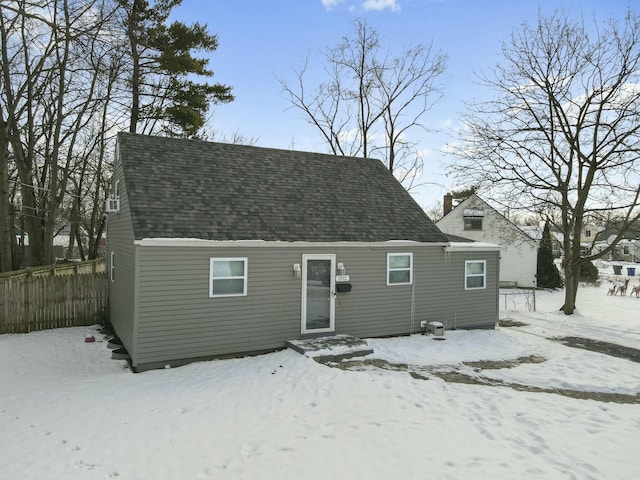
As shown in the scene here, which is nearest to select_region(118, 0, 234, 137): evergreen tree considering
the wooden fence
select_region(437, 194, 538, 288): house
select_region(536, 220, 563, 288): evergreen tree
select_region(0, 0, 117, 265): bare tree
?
select_region(0, 0, 117, 265): bare tree

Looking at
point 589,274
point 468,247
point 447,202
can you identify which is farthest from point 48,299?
point 589,274

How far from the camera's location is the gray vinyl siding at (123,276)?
30.3 ft

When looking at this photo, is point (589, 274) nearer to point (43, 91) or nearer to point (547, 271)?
point (547, 271)

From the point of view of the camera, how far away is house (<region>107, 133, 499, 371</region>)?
8891 mm

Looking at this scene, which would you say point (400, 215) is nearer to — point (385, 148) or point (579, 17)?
point (579, 17)

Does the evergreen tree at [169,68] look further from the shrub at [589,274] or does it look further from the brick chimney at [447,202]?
the shrub at [589,274]

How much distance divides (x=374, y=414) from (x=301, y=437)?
1243 millimetres

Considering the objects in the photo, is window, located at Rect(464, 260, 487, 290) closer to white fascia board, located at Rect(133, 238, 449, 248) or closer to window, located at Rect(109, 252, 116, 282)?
white fascia board, located at Rect(133, 238, 449, 248)

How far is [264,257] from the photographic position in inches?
385

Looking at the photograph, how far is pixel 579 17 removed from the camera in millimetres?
16250

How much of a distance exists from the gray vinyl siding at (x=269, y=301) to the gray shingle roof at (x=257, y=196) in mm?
401

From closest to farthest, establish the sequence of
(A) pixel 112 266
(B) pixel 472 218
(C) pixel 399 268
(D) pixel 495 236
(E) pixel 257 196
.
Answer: (E) pixel 257 196, (C) pixel 399 268, (A) pixel 112 266, (D) pixel 495 236, (B) pixel 472 218

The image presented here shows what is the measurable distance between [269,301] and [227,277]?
3.80 feet

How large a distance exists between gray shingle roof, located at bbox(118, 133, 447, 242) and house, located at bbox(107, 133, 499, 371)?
4 centimetres
